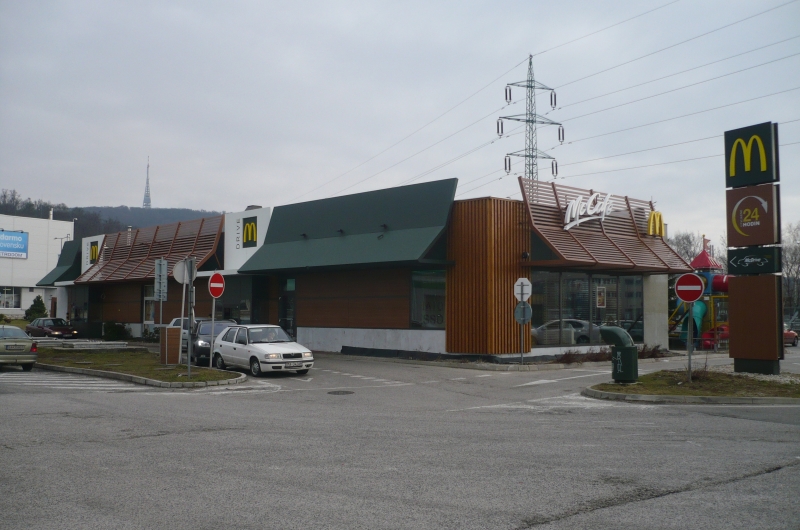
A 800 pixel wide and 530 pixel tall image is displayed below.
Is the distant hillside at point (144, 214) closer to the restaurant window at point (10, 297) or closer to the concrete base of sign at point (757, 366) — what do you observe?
the restaurant window at point (10, 297)

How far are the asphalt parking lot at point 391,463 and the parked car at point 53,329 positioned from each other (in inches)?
1216

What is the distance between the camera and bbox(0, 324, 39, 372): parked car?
22016 millimetres

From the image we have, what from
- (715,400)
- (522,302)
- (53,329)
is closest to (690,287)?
(715,400)

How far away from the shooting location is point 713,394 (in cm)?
1577

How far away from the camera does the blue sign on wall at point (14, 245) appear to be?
7900 cm

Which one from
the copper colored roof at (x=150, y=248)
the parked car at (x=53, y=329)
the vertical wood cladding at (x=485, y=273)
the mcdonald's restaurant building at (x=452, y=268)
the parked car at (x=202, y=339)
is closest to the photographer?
the parked car at (x=202, y=339)

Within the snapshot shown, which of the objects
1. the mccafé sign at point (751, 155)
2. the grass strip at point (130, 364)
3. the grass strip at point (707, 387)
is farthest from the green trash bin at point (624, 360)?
the grass strip at point (130, 364)

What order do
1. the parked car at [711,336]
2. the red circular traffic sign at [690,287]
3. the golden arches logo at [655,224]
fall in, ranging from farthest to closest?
1. the parked car at [711,336]
2. the golden arches logo at [655,224]
3. the red circular traffic sign at [690,287]

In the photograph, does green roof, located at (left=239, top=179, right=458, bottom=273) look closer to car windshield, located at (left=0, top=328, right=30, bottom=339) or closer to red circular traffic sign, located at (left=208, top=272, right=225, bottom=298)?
red circular traffic sign, located at (left=208, top=272, right=225, bottom=298)

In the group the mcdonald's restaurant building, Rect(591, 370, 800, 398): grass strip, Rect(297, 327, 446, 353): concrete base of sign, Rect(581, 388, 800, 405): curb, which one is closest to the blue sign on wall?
the mcdonald's restaurant building

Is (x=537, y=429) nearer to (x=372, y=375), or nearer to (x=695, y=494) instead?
(x=695, y=494)

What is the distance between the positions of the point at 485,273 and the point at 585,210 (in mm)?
5238

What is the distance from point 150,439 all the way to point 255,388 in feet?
26.0

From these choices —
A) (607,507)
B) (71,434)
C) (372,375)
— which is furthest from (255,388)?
(607,507)
